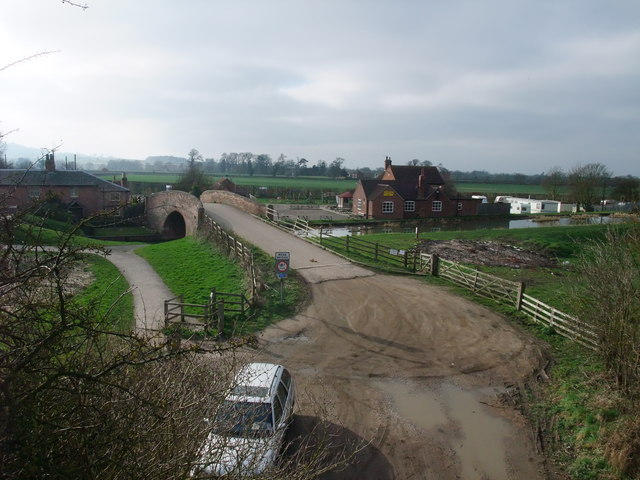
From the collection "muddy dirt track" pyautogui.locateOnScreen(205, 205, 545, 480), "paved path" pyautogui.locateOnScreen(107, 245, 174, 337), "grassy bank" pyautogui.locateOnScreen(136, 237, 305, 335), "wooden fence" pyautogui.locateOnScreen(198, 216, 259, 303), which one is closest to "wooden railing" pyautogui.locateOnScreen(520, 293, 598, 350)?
"muddy dirt track" pyautogui.locateOnScreen(205, 205, 545, 480)

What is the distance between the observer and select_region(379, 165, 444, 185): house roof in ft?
185

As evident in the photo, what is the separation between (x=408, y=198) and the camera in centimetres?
5406

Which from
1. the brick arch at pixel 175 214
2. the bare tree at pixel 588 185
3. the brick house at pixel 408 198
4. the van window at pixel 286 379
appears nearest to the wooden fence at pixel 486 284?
the van window at pixel 286 379

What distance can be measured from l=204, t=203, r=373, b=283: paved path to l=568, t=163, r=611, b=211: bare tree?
153 ft

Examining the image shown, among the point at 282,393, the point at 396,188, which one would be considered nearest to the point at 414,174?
the point at 396,188

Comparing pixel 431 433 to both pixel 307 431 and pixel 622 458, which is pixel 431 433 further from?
pixel 622 458

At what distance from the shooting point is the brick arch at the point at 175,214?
1423 inches

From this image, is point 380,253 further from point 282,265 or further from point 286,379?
point 286,379

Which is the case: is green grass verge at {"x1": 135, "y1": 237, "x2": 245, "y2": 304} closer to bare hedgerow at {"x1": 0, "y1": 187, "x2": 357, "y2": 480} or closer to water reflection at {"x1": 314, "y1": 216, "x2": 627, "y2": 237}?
water reflection at {"x1": 314, "y1": 216, "x2": 627, "y2": 237}

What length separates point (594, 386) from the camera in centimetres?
1148

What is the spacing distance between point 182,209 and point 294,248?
15.5m

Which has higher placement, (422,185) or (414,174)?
(414,174)

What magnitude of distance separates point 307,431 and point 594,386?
6.72 meters

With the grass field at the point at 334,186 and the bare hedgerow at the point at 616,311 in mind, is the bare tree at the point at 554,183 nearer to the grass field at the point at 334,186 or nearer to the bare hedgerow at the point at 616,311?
the grass field at the point at 334,186
